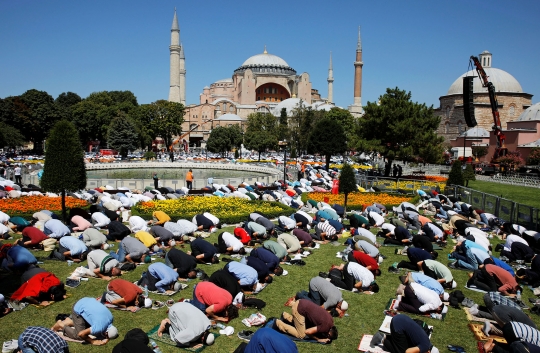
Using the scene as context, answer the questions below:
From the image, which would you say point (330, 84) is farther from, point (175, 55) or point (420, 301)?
point (420, 301)

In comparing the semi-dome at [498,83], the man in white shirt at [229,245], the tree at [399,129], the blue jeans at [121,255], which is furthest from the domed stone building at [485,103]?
the blue jeans at [121,255]

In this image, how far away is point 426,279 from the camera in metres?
6.53

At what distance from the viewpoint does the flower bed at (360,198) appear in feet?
49.8

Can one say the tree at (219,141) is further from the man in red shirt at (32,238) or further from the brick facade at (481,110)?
the man in red shirt at (32,238)

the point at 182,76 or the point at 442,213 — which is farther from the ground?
the point at 182,76

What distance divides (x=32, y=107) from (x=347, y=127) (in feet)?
120

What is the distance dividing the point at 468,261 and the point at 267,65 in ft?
268

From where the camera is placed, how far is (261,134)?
43.1m

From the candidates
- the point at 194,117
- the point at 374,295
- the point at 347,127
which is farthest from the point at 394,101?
the point at 194,117

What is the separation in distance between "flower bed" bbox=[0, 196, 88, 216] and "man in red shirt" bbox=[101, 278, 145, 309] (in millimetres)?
7314

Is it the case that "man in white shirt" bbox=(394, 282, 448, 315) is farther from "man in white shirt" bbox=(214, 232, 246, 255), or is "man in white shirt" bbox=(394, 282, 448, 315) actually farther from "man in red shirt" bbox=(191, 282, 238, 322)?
"man in white shirt" bbox=(214, 232, 246, 255)

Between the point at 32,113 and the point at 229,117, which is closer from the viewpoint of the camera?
the point at 32,113

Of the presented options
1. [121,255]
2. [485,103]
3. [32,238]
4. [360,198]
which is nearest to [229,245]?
[121,255]

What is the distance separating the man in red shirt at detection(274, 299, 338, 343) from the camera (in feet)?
17.5
